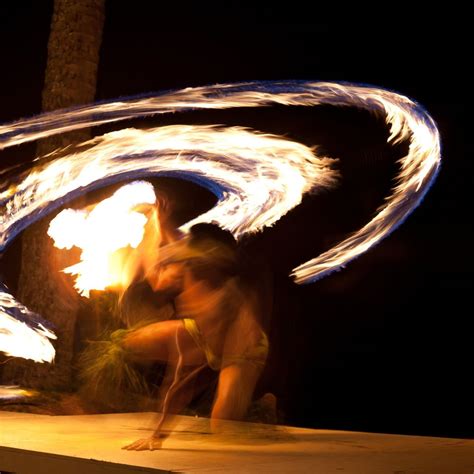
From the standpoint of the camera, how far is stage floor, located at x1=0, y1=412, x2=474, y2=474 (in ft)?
16.7

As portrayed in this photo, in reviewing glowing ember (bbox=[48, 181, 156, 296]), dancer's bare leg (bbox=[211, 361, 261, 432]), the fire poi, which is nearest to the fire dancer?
dancer's bare leg (bbox=[211, 361, 261, 432])

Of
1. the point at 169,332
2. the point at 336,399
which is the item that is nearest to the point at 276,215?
the point at 169,332

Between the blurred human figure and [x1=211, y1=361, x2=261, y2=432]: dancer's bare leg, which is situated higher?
the blurred human figure

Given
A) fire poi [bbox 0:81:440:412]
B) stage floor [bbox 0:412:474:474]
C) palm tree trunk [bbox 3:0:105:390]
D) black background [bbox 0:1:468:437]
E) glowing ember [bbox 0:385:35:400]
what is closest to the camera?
stage floor [bbox 0:412:474:474]

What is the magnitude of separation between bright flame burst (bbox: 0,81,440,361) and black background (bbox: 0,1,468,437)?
81 centimetres

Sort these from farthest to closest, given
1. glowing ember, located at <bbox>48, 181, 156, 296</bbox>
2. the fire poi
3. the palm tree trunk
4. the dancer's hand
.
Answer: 1. the palm tree trunk
2. the fire poi
3. glowing ember, located at <bbox>48, 181, 156, 296</bbox>
4. the dancer's hand

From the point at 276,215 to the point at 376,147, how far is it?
170 centimetres

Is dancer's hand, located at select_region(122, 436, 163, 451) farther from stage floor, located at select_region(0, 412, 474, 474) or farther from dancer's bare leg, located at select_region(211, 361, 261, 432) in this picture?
dancer's bare leg, located at select_region(211, 361, 261, 432)

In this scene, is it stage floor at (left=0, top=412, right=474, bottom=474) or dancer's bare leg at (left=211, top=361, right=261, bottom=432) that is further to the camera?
dancer's bare leg at (left=211, top=361, right=261, bottom=432)

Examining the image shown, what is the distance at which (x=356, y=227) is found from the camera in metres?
9.56

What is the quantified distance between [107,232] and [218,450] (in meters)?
1.63

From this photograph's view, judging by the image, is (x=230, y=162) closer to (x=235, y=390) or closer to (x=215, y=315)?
(x=215, y=315)

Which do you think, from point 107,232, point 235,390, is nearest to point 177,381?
point 235,390

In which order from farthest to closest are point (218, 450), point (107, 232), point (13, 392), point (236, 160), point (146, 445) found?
point (13, 392) < point (236, 160) < point (107, 232) < point (218, 450) < point (146, 445)
